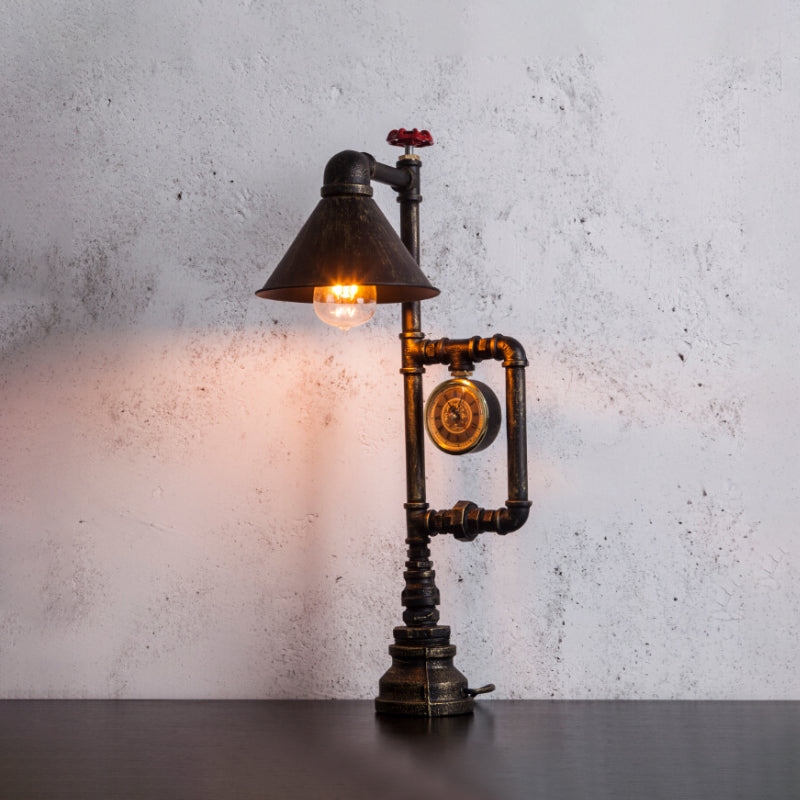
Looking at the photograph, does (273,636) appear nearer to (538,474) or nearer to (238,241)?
(538,474)

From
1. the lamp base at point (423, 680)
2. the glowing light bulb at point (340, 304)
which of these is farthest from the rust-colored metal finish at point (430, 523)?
the glowing light bulb at point (340, 304)

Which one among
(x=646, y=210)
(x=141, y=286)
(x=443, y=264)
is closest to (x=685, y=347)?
(x=646, y=210)

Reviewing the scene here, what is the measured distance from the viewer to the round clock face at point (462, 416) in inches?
61.9

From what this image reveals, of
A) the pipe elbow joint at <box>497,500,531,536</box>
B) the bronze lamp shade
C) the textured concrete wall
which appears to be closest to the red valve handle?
the bronze lamp shade

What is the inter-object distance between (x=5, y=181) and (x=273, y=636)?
3.38 feet

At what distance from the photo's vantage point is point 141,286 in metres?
1.91

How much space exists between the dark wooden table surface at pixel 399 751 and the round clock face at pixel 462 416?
1.42ft

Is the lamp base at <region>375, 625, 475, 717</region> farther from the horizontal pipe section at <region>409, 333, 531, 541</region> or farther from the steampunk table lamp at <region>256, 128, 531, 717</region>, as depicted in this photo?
the horizontal pipe section at <region>409, 333, 531, 541</region>

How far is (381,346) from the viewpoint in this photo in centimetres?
186

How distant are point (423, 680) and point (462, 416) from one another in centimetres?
42

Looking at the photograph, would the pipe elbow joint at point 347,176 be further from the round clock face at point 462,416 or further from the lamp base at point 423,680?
the lamp base at point 423,680

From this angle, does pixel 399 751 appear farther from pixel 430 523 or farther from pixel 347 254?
pixel 347 254

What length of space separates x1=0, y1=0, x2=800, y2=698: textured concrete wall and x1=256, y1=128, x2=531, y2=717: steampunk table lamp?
20cm

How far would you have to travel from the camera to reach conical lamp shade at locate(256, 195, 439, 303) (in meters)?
1.42
